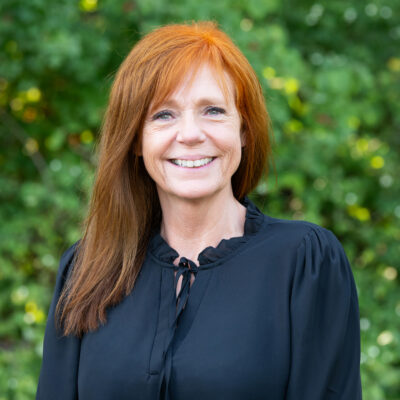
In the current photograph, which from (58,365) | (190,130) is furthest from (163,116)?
(58,365)

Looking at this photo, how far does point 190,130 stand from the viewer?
1.71 m

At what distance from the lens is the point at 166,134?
69.1 inches

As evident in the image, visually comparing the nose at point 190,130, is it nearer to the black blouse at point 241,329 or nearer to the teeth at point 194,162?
the teeth at point 194,162

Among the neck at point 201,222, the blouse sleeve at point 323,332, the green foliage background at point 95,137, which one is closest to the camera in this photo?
the blouse sleeve at point 323,332

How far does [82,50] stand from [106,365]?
2.35 metres

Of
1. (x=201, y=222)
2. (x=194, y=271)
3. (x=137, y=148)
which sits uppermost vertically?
(x=137, y=148)

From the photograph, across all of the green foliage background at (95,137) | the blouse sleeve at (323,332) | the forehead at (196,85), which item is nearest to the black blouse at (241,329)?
the blouse sleeve at (323,332)

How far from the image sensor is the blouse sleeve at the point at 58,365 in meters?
1.89

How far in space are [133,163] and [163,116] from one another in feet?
0.88

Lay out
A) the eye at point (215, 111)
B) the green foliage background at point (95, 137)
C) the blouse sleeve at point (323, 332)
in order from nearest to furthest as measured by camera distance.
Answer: the blouse sleeve at point (323, 332) < the eye at point (215, 111) < the green foliage background at point (95, 137)

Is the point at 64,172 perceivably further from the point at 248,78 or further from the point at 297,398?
the point at 297,398

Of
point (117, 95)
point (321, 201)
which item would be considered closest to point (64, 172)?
point (321, 201)

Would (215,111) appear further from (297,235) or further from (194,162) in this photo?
(297,235)

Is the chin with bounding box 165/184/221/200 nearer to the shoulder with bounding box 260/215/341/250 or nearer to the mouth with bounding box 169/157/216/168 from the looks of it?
the mouth with bounding box 169/157/216/168
